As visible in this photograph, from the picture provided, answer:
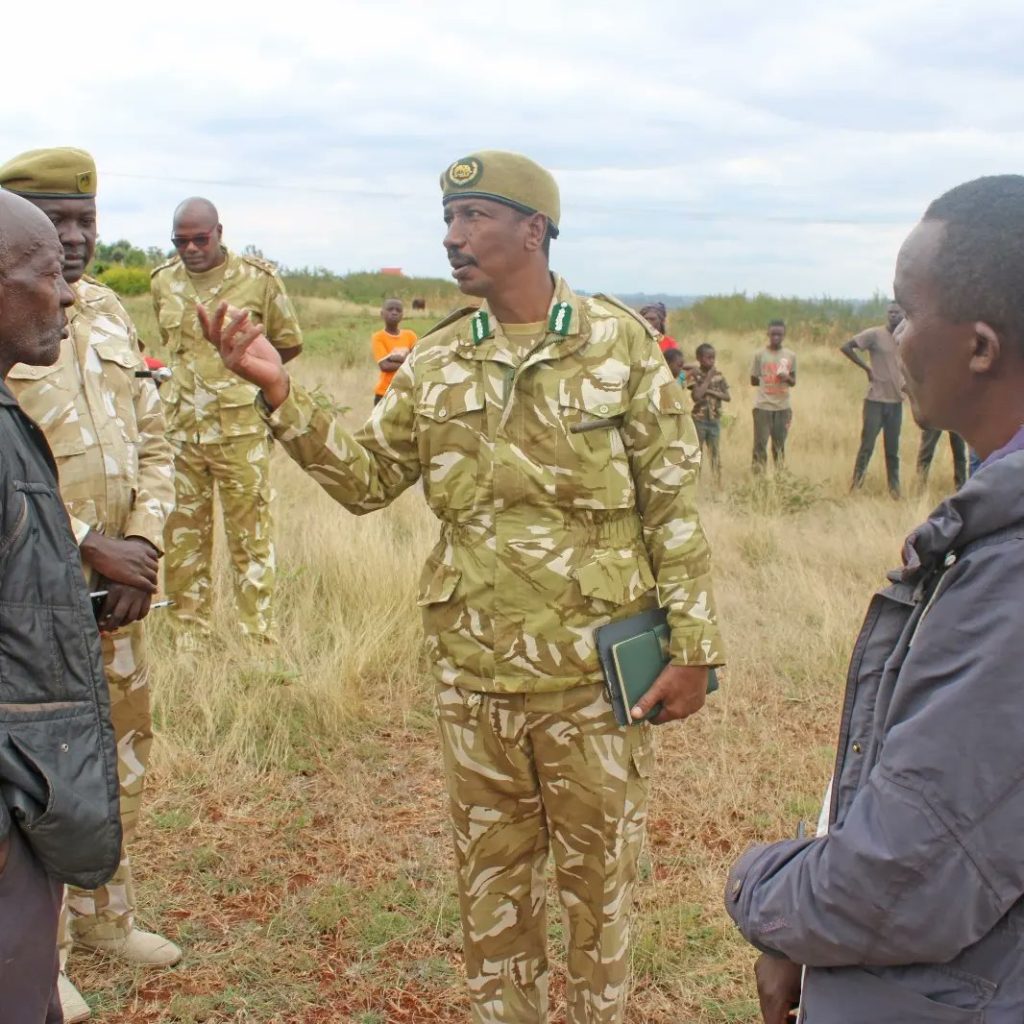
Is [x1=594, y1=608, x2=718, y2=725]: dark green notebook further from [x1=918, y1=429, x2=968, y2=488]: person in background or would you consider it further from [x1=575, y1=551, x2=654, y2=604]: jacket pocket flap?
[x1=918, y1=429, x2=968, y2=488]: person in background

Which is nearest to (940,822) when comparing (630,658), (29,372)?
(630,658)

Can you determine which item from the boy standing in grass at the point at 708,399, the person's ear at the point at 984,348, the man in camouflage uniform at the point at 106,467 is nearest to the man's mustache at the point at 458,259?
the man in camouflage uniform at the point at 106,467

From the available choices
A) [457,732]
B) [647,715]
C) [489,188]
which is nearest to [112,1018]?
[457,732]

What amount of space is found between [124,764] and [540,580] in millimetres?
1492

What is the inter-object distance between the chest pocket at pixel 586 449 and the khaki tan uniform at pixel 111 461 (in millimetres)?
1210

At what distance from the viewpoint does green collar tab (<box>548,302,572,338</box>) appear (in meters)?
2.49

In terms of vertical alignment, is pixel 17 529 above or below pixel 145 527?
above

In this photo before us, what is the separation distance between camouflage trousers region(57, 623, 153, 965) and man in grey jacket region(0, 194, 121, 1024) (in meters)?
1.17

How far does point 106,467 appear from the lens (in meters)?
2.90

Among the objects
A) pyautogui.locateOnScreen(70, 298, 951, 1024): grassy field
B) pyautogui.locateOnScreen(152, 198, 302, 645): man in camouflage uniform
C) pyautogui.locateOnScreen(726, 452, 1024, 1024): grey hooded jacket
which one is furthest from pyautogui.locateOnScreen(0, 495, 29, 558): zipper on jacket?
pyautogui.locateOnScreen(152, 198, 302, 645): man in camouflage uniform

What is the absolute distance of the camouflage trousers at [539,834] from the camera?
2.48m

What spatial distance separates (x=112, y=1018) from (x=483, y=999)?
3.58 feet

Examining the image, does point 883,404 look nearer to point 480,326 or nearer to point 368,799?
point 368,799

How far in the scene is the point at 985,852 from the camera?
4.06ft
